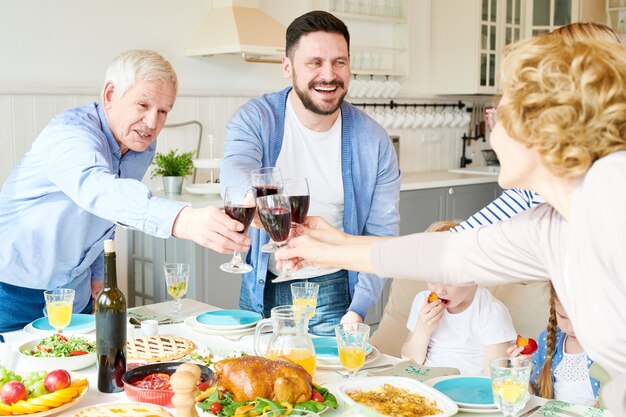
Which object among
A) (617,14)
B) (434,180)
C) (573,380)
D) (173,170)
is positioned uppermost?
(617,14)

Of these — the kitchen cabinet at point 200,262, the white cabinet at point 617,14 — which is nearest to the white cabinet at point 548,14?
the white cabinet at point 617,14

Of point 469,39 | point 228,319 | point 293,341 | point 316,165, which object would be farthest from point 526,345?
point 469,39

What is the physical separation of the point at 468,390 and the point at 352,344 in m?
0.27

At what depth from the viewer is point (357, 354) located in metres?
1.68

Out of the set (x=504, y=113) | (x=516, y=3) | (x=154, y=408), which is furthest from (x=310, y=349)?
(x=516, y=3)

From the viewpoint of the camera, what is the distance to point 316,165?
102 inches

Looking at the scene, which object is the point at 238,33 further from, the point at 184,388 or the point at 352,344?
the point at 184,388

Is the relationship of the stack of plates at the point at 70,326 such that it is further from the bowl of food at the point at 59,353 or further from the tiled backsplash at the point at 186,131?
the tiled backsplash at the point at 186,131

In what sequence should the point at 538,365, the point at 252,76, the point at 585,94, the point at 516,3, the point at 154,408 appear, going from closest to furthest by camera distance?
the point at 585,94, the point at 154,408, the point at 538,365, the point at 252,76, the point at 516,3

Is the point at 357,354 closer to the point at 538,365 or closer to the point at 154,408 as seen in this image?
the point at 154,408

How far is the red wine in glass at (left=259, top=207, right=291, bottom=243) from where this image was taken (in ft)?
5.83

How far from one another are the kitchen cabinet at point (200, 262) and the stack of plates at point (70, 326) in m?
1.49

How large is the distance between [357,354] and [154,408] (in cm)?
48

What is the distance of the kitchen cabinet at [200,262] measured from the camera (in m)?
3.72
